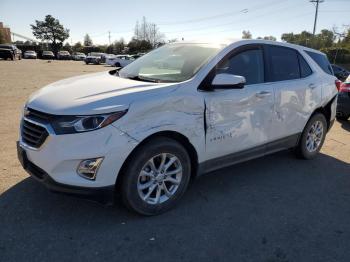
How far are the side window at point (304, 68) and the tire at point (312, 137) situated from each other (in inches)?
27.7

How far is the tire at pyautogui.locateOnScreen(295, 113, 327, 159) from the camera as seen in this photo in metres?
5.31

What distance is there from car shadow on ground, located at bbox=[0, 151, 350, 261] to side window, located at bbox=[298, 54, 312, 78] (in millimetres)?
1661

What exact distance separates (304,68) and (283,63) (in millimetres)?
561

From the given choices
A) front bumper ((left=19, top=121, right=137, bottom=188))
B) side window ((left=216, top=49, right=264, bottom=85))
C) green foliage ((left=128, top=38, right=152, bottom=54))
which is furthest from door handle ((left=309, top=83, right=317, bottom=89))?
green foliage ((left=128, top=38, right=152, bottom=54))

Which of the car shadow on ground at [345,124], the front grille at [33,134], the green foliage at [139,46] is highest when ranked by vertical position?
the green foliage at [139,46]

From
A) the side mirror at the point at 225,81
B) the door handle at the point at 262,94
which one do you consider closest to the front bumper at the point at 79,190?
the side mirror at the point at 225,81

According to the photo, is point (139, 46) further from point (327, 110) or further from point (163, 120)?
point (163, 120)

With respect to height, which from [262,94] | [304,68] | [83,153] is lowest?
[83,153]

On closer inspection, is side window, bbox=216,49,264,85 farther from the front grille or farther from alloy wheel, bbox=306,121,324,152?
the front grille

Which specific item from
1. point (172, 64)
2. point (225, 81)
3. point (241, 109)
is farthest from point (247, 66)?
point (172, 64)

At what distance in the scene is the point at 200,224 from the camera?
345 centimetres

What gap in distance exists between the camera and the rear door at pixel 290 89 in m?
4.53

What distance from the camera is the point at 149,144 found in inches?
130

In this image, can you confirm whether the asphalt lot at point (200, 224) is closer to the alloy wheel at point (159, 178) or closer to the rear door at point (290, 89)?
the alloy wheel at point (159, 178)
